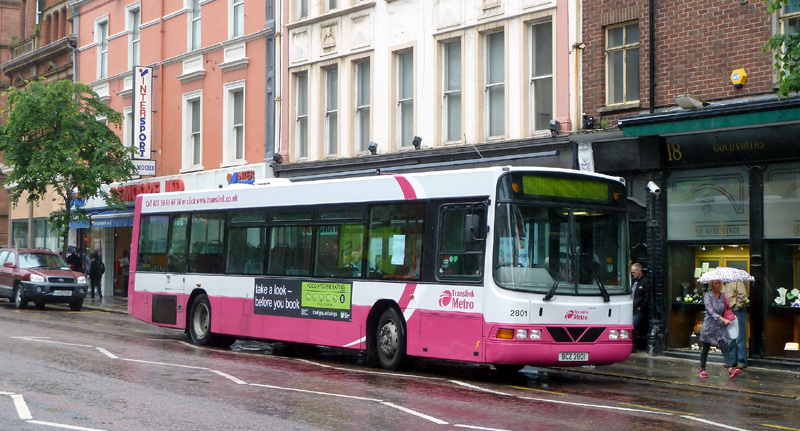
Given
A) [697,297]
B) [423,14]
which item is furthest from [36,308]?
[697,297]

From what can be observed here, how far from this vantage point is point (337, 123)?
2814 cm

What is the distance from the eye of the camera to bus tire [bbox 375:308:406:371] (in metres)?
15.3

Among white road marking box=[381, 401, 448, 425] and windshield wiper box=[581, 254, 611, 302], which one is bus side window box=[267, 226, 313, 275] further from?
white road marking box=[381, 401, 448, 425]

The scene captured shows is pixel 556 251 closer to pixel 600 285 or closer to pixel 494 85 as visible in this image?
pixel 600 285

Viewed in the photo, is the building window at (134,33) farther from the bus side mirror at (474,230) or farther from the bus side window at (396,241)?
the bus side mirror at (474,230)

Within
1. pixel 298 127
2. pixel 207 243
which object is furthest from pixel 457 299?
pixel 298 127

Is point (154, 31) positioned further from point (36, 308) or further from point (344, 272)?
point (344, 272)

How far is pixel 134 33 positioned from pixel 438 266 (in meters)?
26.0

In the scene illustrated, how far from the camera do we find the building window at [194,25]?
34094mm

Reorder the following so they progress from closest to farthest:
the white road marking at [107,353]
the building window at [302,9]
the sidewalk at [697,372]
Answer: the sidewalk at [697,372] < the white road marking at [107,353] < the building window at [302,9]

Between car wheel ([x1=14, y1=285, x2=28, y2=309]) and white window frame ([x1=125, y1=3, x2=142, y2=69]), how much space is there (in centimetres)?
1025

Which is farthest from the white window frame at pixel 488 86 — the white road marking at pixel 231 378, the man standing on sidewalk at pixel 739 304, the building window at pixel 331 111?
the white road marking at pixel 231 378

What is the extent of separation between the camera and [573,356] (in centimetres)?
1402

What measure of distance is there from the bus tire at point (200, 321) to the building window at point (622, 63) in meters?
8.53
